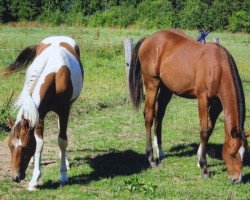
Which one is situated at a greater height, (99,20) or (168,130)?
(168,130)

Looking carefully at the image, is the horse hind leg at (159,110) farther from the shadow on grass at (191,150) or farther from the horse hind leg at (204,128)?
the horse hind leg at (204,128)

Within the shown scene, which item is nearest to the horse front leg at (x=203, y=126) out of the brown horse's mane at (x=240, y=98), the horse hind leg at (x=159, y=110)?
the brown horse's mane at (x=240, y=98)

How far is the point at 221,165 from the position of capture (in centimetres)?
660

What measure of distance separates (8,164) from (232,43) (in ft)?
71.3

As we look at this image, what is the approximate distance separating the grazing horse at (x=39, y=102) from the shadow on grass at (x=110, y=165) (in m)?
0.26

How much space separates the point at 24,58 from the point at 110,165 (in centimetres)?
222

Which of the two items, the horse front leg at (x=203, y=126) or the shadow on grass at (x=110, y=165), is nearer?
the shadow on grass at (x=110, y=165)

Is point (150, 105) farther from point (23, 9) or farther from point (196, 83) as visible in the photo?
point (23, 9)

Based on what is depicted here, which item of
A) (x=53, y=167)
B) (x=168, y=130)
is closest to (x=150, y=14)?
(x=168, y=130)

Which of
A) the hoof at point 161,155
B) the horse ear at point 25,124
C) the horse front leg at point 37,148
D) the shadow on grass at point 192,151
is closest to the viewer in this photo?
the horse ear at point 25,124

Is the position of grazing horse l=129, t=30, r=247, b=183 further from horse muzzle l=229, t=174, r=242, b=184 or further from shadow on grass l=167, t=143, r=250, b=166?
shadow on grass l=167, t=143, r=250, b=166

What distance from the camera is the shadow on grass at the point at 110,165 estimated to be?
5.84 m

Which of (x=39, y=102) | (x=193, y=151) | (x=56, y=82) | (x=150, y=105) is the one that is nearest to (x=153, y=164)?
(x=150, y=105)

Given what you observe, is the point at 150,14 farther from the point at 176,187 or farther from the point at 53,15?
the point at 176,187
